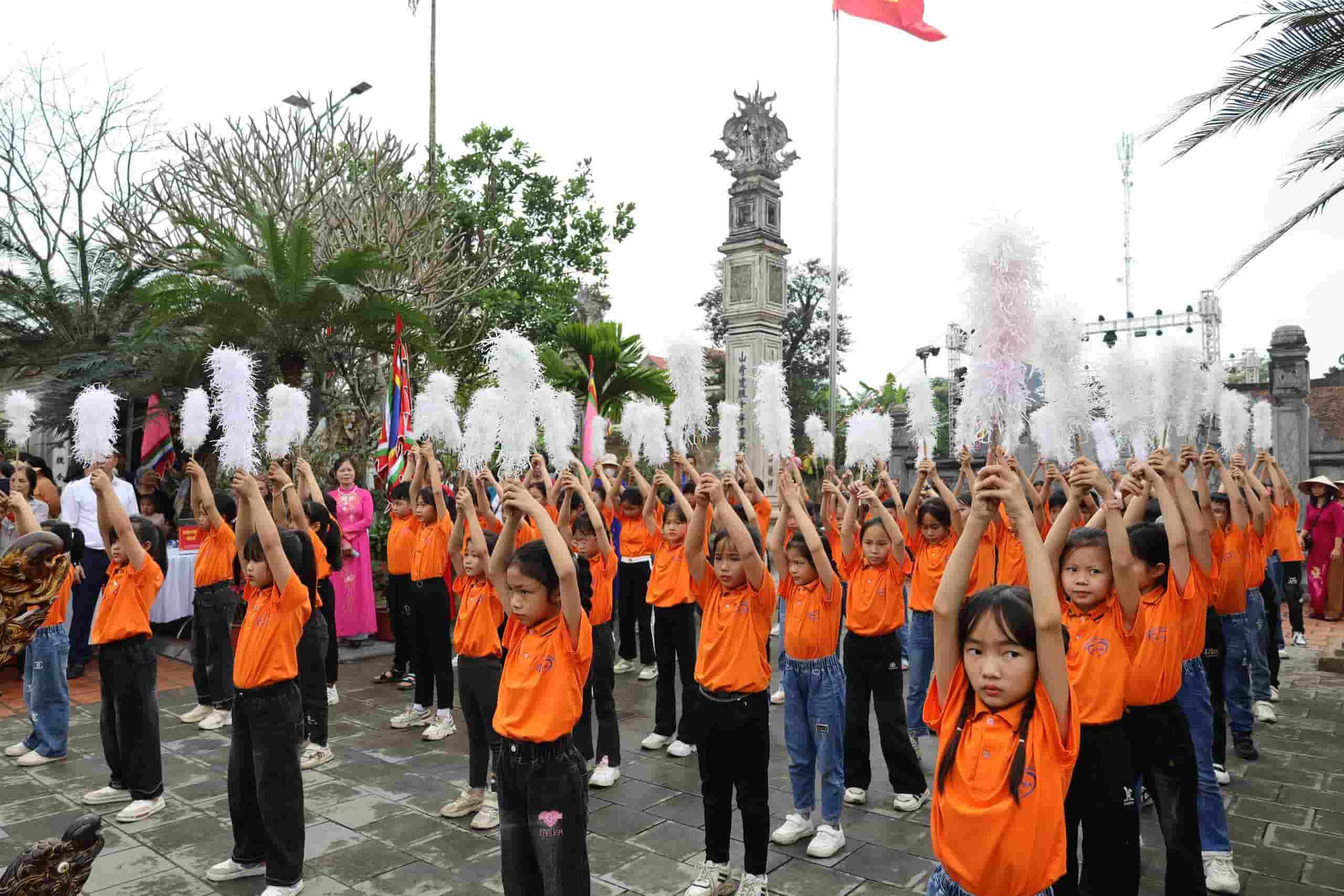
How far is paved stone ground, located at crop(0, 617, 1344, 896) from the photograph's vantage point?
4336 millimetres

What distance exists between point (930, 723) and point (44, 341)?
18829 mm

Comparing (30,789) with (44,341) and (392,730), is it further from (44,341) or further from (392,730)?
(44,341)

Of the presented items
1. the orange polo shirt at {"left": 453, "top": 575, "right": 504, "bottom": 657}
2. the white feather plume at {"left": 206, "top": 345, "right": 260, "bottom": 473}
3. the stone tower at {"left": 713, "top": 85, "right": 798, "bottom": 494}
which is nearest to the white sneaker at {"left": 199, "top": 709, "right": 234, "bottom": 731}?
the white feather plume at {"left": 206, "top": 345, "right": 260, "bottom": 473}

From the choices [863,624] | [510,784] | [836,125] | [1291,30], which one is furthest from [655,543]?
[836,125]

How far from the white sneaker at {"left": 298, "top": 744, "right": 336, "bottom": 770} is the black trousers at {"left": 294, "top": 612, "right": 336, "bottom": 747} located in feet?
0.17

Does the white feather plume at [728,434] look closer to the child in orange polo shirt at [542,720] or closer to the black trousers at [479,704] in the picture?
the black trousers at [479,704]

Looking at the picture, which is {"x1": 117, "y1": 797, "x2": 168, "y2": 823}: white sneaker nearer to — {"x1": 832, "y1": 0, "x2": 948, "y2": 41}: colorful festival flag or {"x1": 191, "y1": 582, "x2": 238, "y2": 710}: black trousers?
{"x1": 191, "y1": 582, "x2": 238, "y2": 710}: black trousers

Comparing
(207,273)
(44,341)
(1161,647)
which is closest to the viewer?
(1161,647)

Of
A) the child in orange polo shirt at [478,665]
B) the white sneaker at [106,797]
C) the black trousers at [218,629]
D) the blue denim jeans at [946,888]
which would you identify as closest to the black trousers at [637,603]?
the child in orange polo shirt at [478,665]

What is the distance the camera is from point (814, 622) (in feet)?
15.1

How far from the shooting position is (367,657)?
31.7 ft

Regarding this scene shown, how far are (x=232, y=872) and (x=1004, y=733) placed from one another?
12.5 ft

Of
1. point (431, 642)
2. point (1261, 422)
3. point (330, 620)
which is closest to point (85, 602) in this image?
point (330, 620)

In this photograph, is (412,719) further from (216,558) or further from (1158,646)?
(1158,646)
